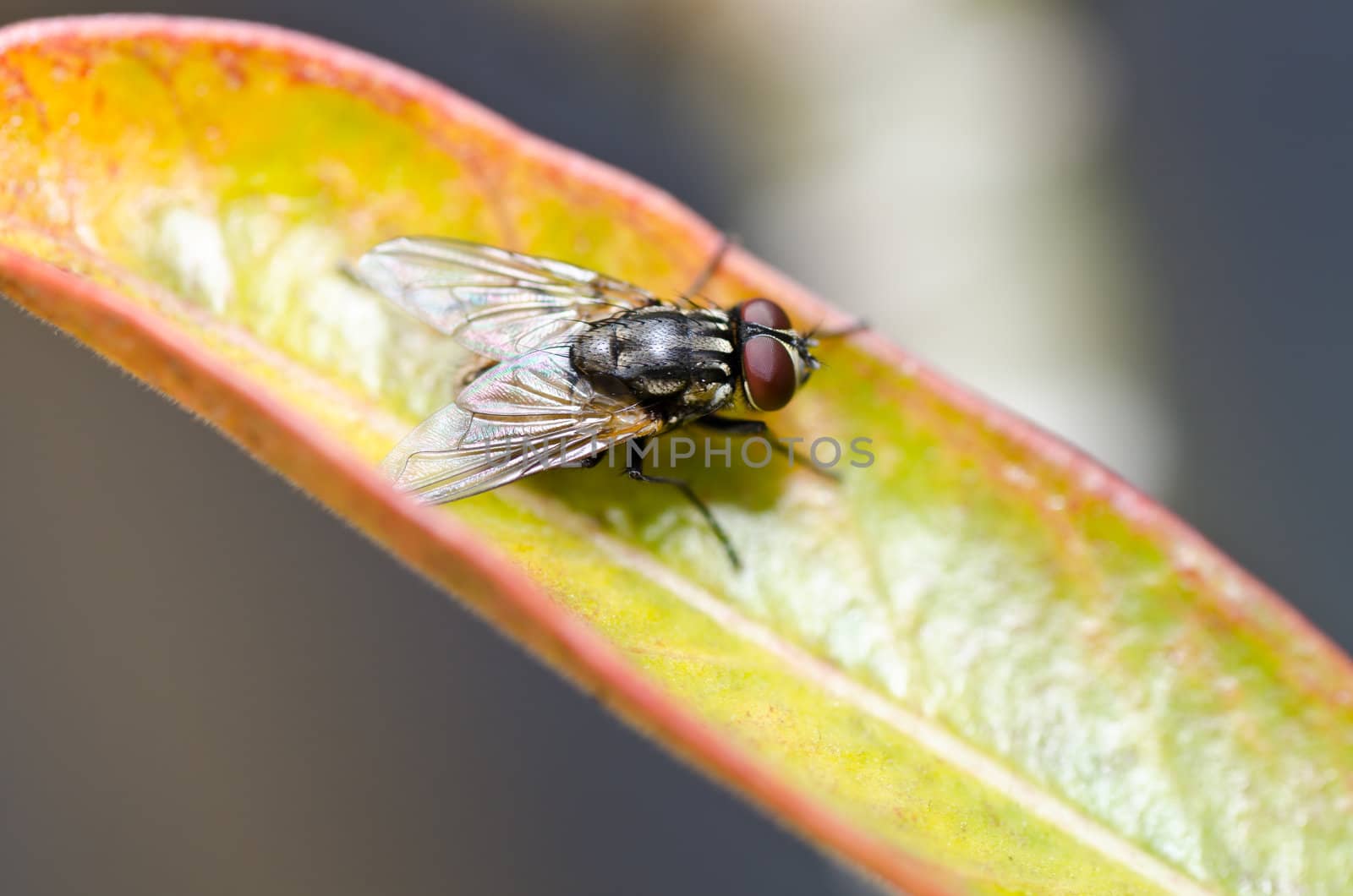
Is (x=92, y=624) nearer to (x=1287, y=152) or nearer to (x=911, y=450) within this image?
(x=911, y=450)

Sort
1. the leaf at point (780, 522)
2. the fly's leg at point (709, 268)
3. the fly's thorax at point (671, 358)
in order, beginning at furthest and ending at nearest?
the fly's thorax at point (671, 358) → the fly's leg at point (709, 268) → the leaf at point (780, 522)

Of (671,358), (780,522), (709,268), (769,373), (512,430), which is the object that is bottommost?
(512,430)

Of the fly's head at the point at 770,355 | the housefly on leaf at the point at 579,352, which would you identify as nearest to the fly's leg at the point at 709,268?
the housefly on leaf at the point at 579,352

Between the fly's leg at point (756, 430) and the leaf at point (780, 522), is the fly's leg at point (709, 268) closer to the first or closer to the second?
the leaf at point (780, 522)

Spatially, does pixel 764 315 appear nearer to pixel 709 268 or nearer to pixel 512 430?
pixel 709 268

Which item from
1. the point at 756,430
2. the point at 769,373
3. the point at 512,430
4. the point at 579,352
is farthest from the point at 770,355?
the point at 512,430

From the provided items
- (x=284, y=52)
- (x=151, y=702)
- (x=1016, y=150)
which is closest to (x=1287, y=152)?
(x=1016, y=150)
